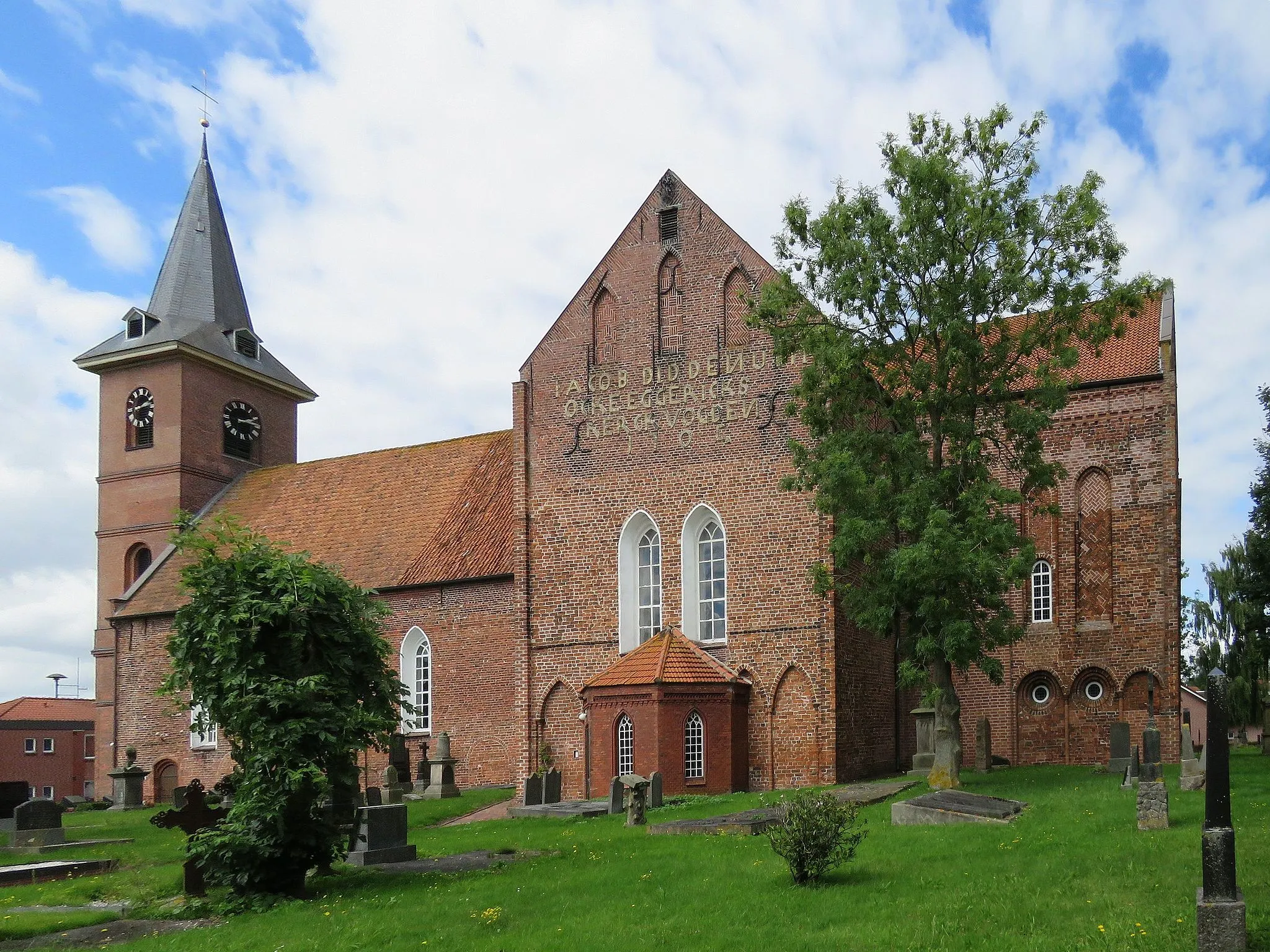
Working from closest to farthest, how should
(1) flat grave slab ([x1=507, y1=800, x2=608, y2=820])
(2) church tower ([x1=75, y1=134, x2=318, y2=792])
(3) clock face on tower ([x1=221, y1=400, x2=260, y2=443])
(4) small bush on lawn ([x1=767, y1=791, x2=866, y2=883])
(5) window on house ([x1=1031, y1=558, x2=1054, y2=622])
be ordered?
(4) small bush on lawn ([x1=767, y1=791, x2=866, y2=883])
(1) flat grave slab ([x1=507, y1=800, x2=608, y2=820])
(5) window on house ([x1=1031, y1=558, x2=1054, y2=622])
(2) church tower ([x1=75, y1=134, x2=318, y2=792])
(3) clock face on tower ([x1=221, y1=400, x2=260, y2=443])

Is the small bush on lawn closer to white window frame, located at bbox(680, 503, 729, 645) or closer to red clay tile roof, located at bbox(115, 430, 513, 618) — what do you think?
white window frame, located at bbox(680, 503, 729, 645)

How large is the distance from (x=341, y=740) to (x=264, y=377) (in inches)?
1315

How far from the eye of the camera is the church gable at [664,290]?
29719mm

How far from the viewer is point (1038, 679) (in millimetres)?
31812

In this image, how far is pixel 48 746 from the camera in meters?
64.6

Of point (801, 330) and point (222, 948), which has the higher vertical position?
point (801, 330)

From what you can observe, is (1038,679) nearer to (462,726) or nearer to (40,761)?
(462,726)

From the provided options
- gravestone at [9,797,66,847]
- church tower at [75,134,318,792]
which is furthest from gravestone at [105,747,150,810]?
gravestone at [9,797,66,847]

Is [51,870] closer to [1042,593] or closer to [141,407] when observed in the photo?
[1042,593]

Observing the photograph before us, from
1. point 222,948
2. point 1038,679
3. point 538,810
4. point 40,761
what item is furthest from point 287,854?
point 40,761

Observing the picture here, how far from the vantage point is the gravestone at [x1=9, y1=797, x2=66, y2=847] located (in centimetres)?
2245

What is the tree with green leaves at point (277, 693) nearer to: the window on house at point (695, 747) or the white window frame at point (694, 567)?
the window on house at point (695, 747)

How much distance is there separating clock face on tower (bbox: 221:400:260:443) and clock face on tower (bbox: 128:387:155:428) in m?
2.41

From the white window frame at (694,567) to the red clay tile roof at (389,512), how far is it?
5365 millimetres
